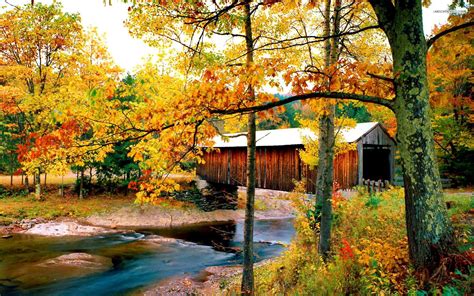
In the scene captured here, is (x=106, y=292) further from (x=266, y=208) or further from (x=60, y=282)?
(x=266, y=208)

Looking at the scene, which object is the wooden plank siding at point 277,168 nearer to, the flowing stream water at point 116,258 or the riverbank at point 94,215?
the flowing stream water at point 116,258

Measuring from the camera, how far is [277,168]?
1856cm

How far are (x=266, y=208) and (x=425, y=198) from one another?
23201 millimetres

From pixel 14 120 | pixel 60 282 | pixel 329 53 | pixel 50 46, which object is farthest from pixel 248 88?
pixel 14 120

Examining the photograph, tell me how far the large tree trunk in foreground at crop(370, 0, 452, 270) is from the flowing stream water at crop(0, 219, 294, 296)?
17.9 ft

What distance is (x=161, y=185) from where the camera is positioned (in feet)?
16.7

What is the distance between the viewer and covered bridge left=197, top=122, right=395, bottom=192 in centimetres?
1620

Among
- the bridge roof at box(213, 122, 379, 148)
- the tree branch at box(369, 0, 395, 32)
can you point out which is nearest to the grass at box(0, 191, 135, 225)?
the bridge roof at box(213, 122, 379, 148)

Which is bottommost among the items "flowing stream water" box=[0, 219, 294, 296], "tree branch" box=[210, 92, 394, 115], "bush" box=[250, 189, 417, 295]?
"flowing stream water" box=[0, 219, 294, 296]

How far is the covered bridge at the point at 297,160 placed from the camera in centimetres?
1620

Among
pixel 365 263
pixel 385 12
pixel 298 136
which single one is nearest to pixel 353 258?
pixel 365 263

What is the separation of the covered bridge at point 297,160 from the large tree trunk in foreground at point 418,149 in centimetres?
1011

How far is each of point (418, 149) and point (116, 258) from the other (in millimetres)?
13418

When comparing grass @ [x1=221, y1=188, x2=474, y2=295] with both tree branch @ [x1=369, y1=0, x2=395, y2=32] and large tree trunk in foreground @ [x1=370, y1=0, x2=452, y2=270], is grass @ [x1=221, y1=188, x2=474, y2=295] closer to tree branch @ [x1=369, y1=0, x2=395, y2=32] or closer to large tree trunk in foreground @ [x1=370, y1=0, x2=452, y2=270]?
large tree trunk in foreground @ [x1=370, y1=0, x2=452, y2=270]
